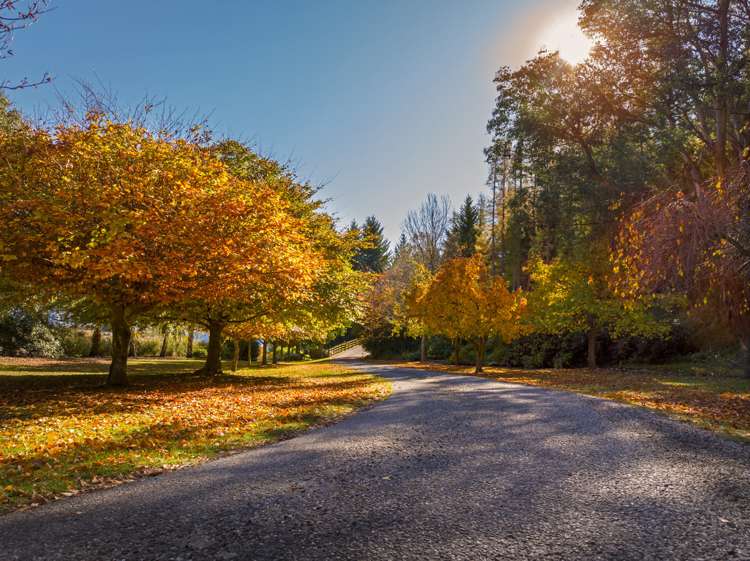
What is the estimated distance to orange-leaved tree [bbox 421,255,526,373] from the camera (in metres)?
23.3

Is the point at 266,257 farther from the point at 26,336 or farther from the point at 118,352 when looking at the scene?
the point at 26,336

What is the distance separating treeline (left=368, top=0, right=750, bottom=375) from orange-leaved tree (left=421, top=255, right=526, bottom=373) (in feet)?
0.60

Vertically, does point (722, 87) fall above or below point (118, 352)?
above

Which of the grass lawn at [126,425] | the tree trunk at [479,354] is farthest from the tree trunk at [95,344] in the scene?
the tree trunk at [479,354]

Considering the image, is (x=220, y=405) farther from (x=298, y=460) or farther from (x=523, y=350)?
(x=523, y=350)

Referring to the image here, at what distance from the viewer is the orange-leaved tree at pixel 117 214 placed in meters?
10.2

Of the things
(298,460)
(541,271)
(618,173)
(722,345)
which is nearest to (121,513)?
(298,460)

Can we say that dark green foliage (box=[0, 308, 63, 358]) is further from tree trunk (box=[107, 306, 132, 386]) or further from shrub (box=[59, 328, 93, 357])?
tree trunk (box=[107, 306, 132, 386])

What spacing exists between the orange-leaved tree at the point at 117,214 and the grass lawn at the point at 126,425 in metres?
2.96

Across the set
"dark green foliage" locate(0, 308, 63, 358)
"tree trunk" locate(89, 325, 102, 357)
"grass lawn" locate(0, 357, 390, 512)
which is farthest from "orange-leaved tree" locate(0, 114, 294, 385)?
"tree trunk" locate(89, 325, 102, 357)

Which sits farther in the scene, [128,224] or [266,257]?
[266,257]

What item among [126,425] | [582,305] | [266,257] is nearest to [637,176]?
[582,305]

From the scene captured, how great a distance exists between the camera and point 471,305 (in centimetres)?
2359

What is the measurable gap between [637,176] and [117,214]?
18.0 m
